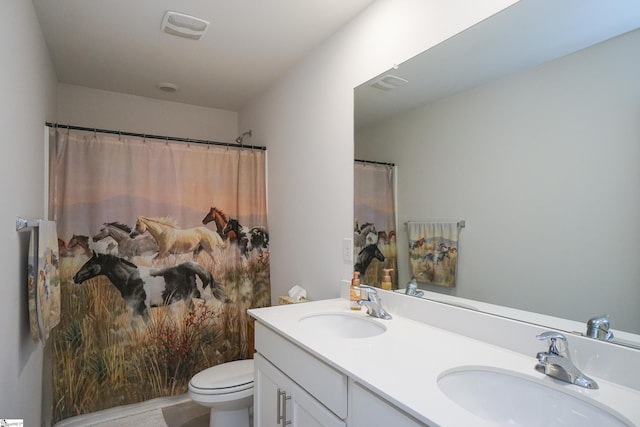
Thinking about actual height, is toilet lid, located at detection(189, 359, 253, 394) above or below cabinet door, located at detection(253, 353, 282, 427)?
below

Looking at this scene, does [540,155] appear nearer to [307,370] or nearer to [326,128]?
[307,370]

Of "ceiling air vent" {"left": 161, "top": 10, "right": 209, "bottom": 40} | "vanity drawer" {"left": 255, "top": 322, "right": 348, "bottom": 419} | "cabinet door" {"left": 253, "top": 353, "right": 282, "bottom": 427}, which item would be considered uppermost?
"ceiling air vent" {"left": 161, "top": 10, "right": 209, "bottom": 40}

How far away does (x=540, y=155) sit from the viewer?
3.64ft

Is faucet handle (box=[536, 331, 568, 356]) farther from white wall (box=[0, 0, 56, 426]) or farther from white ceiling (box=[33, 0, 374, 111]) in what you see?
white wall (box=[0, 0, 56, 426])

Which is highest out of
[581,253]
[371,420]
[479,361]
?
[581,253]

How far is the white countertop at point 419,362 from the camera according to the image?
0.78 metres

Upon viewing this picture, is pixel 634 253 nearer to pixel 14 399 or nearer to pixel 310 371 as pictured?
pixel 310 371

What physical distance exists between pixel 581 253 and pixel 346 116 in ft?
4.23

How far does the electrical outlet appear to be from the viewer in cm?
188

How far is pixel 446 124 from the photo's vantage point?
57.0 inches

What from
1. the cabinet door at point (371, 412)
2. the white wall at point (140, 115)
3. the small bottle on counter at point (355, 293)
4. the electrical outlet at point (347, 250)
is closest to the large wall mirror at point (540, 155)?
the small bottle on counter at point (355, 293)

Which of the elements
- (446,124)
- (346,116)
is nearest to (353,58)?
(346,116)

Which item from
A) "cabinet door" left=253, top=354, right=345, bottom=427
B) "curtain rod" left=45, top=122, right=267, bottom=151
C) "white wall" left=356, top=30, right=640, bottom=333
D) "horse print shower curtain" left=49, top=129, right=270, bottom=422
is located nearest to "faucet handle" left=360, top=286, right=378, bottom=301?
"white wall" left=356, top=30, right=640, bottom=333

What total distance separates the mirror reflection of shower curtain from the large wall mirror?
0.60 feet
